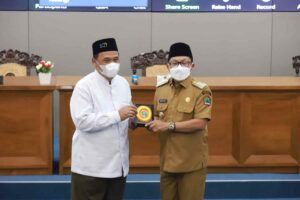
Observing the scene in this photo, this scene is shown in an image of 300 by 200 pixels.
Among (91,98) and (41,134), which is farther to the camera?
(41,134)

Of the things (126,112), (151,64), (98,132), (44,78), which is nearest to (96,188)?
(98,132)

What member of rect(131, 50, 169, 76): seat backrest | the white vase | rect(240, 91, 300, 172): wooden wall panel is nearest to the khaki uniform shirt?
rect(240, 91, 300, 172): wooden wall panel

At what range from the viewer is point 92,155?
2576 mm

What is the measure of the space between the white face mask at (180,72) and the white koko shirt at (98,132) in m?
0.30

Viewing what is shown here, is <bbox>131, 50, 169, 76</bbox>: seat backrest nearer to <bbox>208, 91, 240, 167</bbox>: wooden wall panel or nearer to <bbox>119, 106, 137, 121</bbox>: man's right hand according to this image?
<bbox>208, 91, 240, 167</bbox>: wooden wall panel

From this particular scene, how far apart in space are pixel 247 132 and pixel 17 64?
2897 millimetres

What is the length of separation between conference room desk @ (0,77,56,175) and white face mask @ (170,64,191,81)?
1.71 metres

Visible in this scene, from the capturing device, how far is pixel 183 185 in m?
2.71

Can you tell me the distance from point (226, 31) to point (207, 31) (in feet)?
0.89

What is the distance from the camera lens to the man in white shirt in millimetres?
2521

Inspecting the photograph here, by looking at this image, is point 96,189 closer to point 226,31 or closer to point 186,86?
point 186,86

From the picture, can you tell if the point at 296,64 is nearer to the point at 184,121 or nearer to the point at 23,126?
the point at 23,126

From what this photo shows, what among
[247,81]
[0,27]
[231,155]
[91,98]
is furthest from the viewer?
[0,27]

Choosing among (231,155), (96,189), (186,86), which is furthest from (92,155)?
(231,155)
